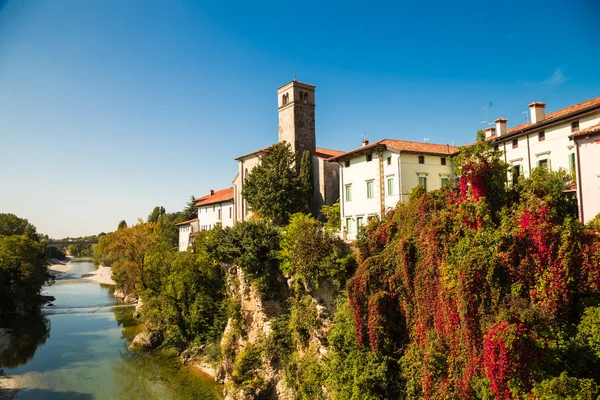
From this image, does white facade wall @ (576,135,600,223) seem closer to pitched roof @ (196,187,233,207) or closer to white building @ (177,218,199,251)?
pitched roof @ (196,187,233,207)

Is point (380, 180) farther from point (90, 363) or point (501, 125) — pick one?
point (90, 363)

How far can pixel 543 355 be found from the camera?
1363 centimetres

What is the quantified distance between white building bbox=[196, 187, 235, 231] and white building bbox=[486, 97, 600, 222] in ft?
106

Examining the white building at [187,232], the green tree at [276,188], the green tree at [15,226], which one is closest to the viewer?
the green tree at [276,188]

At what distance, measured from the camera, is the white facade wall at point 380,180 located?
28108mm

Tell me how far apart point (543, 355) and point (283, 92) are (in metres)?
34.7

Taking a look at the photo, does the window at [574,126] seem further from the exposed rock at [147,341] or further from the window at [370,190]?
the exposed rock at [147,341]

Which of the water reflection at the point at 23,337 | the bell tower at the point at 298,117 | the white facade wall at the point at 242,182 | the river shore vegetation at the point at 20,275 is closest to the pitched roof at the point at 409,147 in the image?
the bell tower at the point at 298,117

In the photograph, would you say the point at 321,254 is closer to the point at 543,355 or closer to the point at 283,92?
the point at 543,355

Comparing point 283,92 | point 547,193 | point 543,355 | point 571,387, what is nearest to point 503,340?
point 543,355

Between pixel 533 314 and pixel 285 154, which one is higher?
pixel 285 154

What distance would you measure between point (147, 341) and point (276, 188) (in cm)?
1824

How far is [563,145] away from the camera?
23.9m

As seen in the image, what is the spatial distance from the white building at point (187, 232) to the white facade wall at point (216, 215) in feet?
5.44
